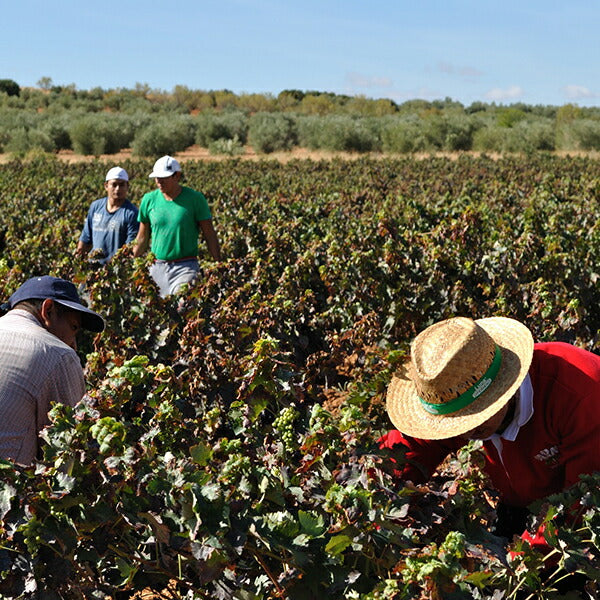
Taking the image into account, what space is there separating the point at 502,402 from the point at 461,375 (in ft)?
0.47

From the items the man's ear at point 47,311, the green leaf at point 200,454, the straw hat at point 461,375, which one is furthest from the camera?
the man's ear at point 47,311

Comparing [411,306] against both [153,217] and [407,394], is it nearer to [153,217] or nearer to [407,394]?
[153,217]

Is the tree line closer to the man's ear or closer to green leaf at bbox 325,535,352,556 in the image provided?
the man's ear

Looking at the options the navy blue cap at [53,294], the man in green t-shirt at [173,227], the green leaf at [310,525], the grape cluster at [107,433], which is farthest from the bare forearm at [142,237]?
the green leaf at [310,525]

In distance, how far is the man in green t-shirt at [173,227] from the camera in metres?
6.50

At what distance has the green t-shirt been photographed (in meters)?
6.51

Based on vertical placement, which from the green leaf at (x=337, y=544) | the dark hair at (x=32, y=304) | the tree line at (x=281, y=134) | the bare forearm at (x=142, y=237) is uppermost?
the tree line at (x=281, y=134)

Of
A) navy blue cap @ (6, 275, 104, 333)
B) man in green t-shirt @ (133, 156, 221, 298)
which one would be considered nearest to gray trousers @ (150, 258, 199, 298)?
man in green t-shirt @ (133, 156, 221, 298)

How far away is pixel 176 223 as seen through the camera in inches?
256

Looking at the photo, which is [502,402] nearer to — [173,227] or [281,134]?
[173,227]

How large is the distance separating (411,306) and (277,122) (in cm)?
4165

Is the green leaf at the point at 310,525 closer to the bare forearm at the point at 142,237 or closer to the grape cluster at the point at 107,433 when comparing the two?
the grape cluster at the point at 107,433

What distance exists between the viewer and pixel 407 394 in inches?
102

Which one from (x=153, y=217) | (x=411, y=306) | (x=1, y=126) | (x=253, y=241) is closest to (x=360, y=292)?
(x=411, y=306)
